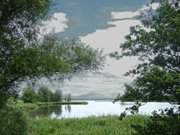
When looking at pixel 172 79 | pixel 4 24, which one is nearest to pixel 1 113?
pixel 4 24

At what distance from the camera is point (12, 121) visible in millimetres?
28062

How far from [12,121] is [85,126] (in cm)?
1351

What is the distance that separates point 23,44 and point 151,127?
9.31 m

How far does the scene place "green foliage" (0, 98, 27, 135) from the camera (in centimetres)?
2697

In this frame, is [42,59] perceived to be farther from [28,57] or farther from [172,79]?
[172,79]

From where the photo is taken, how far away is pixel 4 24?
22.4 meters

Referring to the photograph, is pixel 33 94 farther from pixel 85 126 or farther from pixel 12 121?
pixel 12 121

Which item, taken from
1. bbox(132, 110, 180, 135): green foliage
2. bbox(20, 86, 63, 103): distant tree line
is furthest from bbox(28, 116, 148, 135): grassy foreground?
bbox(132, 110, 180, 135): green foliage

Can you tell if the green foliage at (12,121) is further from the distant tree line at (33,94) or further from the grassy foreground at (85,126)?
the grassy foreground at (85,126)

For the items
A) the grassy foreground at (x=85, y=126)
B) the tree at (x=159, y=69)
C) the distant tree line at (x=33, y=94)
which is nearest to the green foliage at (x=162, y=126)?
the tree at (x=159, y=69)

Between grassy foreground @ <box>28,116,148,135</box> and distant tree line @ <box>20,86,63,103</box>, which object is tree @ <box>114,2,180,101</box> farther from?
grassy foreground @ <box>28,116,148,135</box>

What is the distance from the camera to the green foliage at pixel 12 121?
2697cm

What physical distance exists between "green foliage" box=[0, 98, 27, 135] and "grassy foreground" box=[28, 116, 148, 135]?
641cm

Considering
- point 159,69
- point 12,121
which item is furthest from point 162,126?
point 12,121
